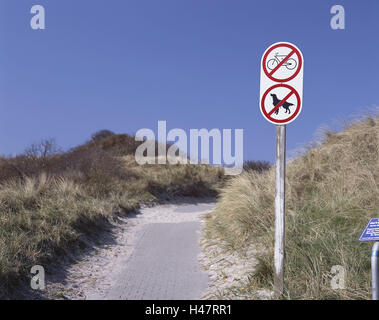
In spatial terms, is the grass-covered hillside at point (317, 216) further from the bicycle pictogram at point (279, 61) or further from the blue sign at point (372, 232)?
the bicycle pictogram at point (279, 61)

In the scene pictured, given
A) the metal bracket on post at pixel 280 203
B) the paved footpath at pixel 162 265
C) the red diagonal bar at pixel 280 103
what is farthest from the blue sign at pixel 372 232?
the paved footpath at pixel 162 265

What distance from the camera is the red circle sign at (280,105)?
4.30 meters

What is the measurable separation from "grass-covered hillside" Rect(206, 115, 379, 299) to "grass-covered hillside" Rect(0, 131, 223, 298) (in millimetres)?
3202

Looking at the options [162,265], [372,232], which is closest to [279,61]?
[372,232]

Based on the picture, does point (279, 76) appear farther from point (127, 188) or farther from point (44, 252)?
point (127, 188)

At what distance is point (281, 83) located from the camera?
14.3 ft

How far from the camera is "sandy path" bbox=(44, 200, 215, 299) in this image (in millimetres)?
5867

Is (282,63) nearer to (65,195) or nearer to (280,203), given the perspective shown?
(280,203)

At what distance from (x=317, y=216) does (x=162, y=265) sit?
120 inches

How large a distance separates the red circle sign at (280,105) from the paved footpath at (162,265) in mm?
2894

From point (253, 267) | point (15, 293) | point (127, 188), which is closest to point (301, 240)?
point (253, 267)

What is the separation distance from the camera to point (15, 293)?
5.20 m

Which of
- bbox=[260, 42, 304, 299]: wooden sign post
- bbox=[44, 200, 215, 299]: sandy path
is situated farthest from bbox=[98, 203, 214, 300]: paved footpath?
bbox=[260, 42, 304, 299]: wooden sign post
